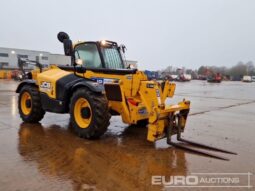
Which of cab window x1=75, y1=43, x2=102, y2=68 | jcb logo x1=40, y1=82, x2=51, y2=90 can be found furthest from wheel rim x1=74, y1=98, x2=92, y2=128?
jcb logo x1=40, y1=82, x2=51, y2=90

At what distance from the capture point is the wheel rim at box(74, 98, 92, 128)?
649 cm

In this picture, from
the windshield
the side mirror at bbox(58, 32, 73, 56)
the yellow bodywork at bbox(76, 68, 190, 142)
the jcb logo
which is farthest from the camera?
the jcb logo

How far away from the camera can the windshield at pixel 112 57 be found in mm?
7244

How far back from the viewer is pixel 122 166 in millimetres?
4816

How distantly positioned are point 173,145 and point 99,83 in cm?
223

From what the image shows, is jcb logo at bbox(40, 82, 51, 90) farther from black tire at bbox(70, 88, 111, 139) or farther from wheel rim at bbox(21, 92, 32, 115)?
black tire at bbox(70, 88, 111, 139)

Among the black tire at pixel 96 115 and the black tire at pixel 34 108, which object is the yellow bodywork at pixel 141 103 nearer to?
the black tire at pixel 96 115

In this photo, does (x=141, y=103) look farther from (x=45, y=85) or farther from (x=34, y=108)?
(x=34, y=108)

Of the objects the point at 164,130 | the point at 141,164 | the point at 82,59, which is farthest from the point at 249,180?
the point at 82,59

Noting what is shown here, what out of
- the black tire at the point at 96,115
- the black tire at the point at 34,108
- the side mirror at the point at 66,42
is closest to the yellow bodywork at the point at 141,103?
the black tire at the point at 96,115

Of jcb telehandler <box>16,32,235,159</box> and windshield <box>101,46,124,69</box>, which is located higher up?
windshield <box>101,46,124,69</box>

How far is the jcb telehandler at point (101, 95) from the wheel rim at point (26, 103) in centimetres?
18

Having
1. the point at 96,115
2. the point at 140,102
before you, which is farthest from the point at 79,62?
the point at 140,102

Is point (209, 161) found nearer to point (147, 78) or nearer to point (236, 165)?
point (236, 165)
